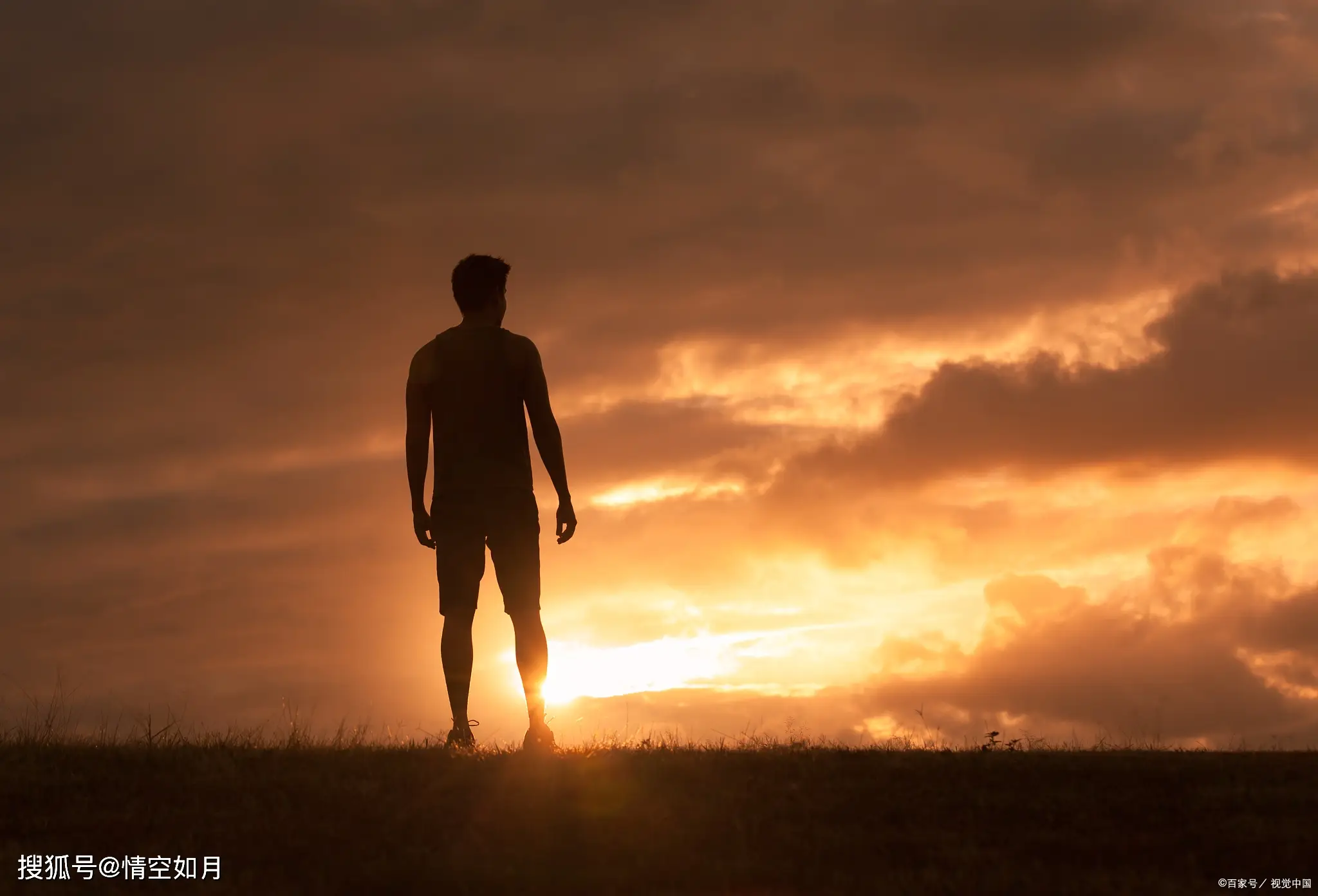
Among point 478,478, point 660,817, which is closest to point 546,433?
point 478,478

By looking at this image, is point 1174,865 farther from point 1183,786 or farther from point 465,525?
point 465,525

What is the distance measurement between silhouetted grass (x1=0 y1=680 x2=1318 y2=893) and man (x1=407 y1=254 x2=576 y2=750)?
86 cm

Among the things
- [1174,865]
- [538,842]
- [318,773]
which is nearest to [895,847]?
[1174,865]

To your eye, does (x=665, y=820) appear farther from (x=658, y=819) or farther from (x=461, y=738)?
(x=461, y=738)

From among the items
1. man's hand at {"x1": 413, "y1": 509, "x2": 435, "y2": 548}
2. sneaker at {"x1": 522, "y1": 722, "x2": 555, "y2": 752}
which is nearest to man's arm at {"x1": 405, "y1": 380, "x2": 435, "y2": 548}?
man's hand at {"x1": 413, "y1": 509, "x2": 435, "y2": 548}

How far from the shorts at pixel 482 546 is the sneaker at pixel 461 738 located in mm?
1016

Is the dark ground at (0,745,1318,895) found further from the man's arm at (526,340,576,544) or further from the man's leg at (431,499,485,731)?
the man's arm at (526,340,576,544)

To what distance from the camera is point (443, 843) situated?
914 centimetres

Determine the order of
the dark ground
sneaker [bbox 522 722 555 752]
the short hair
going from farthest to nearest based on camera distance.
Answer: the short hair → sneaker [bbox 522 722 555 752] → the dark ground

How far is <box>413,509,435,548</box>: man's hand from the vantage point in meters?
11.8

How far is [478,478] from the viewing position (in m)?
11.6

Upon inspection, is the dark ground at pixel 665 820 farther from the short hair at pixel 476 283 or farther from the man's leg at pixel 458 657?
the short hair at pixel 476 283

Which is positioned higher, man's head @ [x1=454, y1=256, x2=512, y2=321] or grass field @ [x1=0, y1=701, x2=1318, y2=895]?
man's head @ [x1=454, y1=256, x2=512, y2=321]

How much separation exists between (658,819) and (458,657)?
9.32ft
